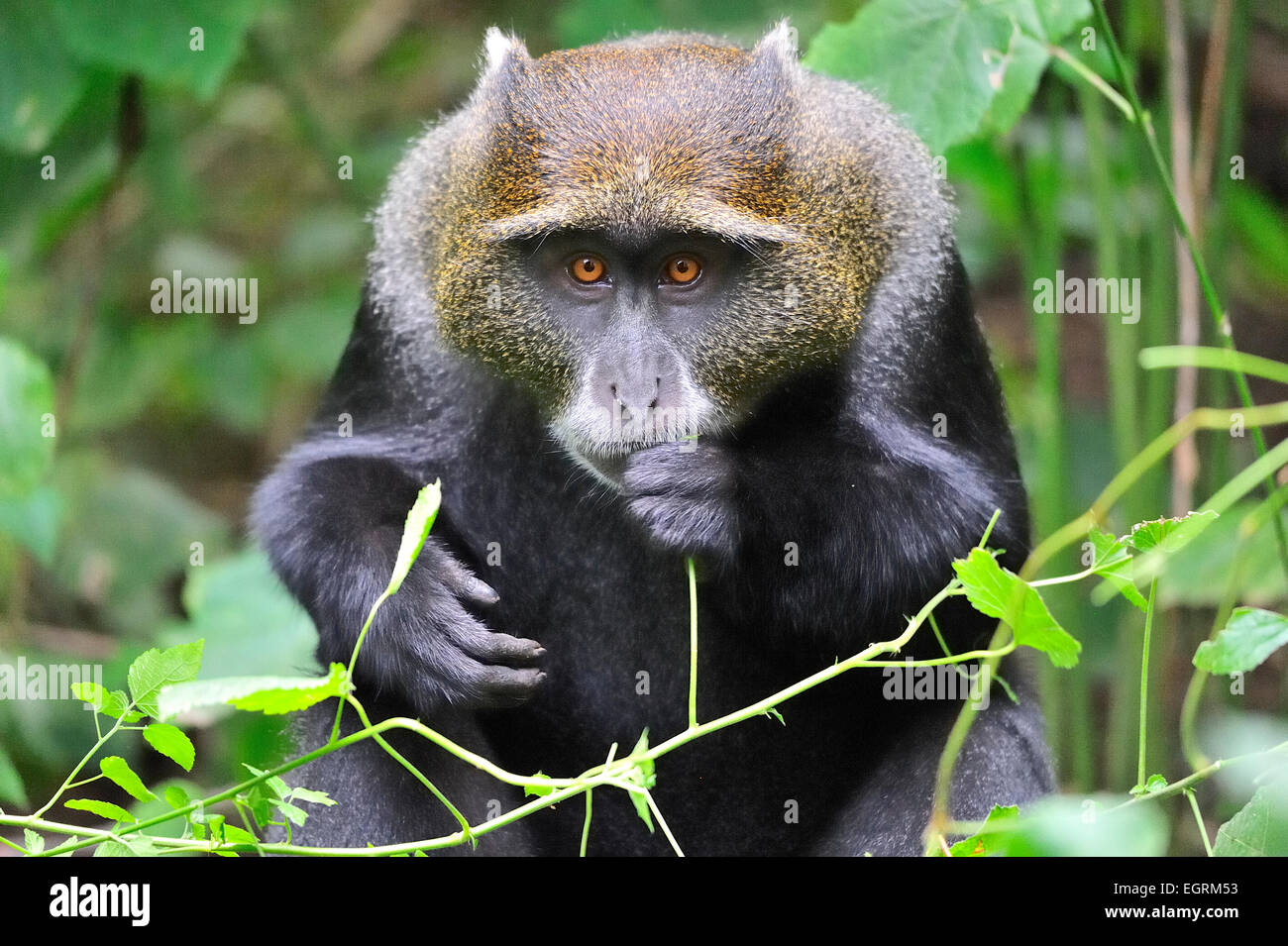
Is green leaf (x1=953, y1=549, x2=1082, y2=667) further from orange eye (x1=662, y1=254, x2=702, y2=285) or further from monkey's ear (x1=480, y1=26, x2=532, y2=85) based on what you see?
monkey's ear (x1=480, y1=26, x2=532, y2=85)

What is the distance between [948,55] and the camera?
5266mm

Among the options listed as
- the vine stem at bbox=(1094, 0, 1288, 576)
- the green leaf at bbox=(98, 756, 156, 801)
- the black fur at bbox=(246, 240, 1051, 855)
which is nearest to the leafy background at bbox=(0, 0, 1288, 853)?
the vine stem at bbox=(1094, 0, 1288, 576)

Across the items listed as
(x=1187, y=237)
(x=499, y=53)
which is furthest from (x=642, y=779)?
(x=499, y=53)

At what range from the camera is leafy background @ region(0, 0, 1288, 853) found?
5871 millimetres

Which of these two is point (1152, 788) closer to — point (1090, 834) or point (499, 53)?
point (1090, 834)

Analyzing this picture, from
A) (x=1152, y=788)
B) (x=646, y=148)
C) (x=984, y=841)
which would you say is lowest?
(x=984, y=841)

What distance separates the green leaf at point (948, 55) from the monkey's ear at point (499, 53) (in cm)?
113

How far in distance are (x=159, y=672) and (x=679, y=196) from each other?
2.06 meters

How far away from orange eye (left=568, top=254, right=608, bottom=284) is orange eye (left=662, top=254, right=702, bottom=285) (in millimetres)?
196

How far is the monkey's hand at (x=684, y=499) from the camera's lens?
→ 165 inches

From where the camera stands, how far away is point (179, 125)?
9164 mm

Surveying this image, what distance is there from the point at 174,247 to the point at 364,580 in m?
5.74

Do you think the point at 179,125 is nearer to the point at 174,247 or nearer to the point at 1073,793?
the point at 174,247
